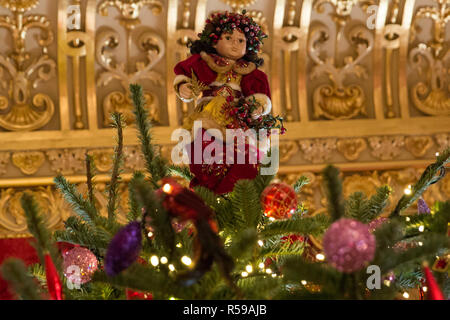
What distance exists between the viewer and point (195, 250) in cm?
61

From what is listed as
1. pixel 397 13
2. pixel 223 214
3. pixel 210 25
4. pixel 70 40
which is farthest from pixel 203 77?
pixel 397 13

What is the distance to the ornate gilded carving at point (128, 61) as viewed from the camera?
7.16 feet

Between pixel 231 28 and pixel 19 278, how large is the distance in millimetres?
832

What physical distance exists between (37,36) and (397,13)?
1266 mm

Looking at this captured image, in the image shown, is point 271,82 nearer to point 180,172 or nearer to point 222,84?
point 222,84

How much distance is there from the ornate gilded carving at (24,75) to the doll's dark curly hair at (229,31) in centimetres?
103

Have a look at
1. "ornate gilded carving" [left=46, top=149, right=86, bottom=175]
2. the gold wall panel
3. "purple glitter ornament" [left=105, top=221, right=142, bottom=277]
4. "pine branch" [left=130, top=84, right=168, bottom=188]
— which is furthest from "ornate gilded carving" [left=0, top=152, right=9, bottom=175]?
"purple glitter ornament" [left=105, top=221, right=142, bottom=277]

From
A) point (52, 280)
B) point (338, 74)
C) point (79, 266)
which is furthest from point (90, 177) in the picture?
point (338, 74)

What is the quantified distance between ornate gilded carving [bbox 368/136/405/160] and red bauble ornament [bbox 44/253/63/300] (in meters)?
1.74

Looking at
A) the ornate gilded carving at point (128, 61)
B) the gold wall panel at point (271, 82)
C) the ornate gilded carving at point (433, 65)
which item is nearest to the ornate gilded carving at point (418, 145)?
the gold wall panel at point (271, 82)

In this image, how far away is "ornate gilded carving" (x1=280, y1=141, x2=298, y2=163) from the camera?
2.23 meters

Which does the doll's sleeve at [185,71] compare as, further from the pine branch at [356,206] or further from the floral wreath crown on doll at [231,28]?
the pine branch at [356,206]

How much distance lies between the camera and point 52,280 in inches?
24.9
